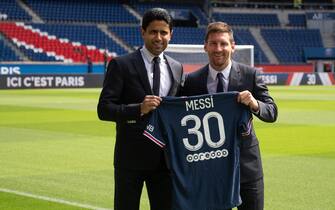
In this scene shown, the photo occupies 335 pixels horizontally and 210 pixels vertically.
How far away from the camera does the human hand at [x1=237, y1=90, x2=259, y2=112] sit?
17.8 ft

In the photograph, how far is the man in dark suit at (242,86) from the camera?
548 centimetres

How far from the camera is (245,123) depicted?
5.57 m

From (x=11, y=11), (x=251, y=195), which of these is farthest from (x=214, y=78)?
(x=11, y=11)

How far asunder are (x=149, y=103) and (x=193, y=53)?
34.2 metres

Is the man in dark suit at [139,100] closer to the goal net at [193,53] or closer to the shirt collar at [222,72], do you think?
the shirt collar at [222,72]

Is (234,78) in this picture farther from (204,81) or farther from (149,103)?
(149,103)

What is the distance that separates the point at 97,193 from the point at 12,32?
45027 mm

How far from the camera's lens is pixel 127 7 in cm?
6359

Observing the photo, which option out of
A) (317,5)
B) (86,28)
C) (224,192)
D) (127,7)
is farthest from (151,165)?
(317,5)

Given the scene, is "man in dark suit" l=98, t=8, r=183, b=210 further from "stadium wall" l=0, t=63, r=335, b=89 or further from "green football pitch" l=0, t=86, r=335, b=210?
"stadium wall" l=0, t=63, r=335, b=89

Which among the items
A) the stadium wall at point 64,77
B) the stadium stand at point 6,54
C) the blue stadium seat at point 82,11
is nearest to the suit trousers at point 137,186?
the stadium wall at point 64,77

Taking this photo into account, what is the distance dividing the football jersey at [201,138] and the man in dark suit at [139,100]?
0.10 meters

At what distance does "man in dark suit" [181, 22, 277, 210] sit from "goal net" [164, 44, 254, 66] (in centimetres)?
3134

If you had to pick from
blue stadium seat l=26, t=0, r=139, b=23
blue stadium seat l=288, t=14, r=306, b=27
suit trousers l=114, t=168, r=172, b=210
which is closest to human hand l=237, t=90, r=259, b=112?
suit trousers l=114, t=168, r=172, b=210
